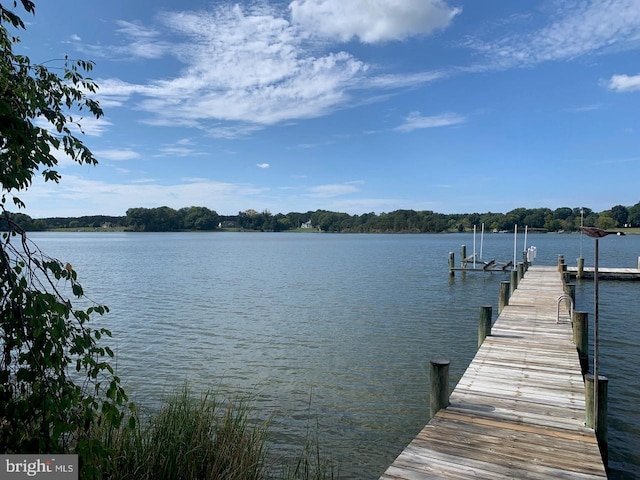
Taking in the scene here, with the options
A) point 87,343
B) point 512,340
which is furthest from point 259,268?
point 87,343

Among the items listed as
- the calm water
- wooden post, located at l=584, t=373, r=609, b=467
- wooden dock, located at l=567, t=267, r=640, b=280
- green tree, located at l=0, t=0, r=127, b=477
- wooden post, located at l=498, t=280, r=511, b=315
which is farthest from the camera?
wooden dock, located at l=567, t=267, r=640, b=280

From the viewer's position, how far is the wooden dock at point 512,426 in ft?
16.5

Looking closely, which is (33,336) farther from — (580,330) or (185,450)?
(580,330)

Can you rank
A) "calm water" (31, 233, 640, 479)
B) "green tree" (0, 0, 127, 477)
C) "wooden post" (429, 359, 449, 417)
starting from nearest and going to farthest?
"green tree" (0, 0, 127, 477) → "wooden post" (429, 359, 449, 417) → "calm water" (31, 233, 640, 479)

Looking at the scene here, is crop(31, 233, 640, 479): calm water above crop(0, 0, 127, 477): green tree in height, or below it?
below

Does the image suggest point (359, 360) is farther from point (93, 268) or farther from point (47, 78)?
point (93, 268)

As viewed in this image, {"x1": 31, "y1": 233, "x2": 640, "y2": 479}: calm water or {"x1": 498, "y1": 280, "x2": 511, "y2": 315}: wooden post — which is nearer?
{"x1": 31, "y1": 233, "x2": 640, "y2": 479}: calm water

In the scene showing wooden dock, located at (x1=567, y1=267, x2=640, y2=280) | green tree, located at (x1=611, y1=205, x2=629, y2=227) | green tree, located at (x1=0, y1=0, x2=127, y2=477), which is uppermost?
green tree, located at (x1=611, y1=205, x2=629, y2=227)

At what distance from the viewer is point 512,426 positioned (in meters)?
6.09

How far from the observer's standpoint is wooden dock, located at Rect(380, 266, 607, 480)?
5.02m

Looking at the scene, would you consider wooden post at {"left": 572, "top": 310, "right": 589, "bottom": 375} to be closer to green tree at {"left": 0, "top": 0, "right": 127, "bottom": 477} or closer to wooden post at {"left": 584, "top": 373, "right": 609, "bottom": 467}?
wooden post at {"left": 584, "top": 373, "right": 609, "bottom": 467}

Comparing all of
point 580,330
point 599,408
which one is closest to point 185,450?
point 599,408

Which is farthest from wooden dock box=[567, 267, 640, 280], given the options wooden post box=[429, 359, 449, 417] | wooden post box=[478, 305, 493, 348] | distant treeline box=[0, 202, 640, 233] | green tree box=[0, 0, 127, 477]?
distant treeline box=[0, 202, 640, 233]

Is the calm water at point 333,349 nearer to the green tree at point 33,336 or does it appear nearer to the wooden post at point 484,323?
the wooden post at point 484,323
